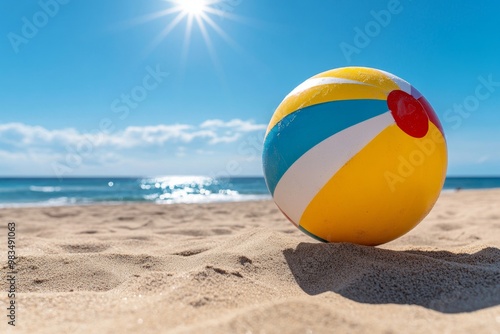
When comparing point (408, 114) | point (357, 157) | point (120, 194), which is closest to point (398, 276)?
point (357, 157)

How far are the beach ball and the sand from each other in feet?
0.73

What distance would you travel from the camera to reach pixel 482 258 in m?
2.74

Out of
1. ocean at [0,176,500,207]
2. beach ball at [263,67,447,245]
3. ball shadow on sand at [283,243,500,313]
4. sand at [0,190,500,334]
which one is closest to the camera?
sand at [0,190,500,334]

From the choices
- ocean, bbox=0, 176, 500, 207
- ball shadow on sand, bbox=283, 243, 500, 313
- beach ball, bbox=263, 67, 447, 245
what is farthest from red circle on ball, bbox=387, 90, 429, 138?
ocean, bbox=0, 176, 500, 207

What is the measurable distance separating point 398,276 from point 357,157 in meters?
0.76

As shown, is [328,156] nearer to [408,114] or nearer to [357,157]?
[357,157]

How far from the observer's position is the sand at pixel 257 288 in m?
1.61

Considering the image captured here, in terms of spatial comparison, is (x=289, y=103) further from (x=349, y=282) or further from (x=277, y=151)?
(x=349, y=282)

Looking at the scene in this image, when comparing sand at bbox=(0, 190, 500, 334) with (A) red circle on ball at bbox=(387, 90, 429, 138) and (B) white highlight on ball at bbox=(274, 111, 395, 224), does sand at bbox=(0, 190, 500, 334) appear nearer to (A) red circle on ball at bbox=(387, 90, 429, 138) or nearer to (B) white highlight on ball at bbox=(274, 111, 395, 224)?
(B) white highlight on ball at bbox=(274, 111, 395, 224)

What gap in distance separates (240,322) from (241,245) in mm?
1521

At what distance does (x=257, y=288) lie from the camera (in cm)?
216

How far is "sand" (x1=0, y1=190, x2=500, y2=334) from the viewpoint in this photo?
1608mm

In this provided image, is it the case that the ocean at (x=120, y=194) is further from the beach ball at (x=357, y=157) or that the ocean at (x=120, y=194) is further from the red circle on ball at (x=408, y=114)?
the red circle on ball at (x=408, y=114)

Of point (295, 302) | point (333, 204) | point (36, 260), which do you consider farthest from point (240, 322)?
point (36, 260)
